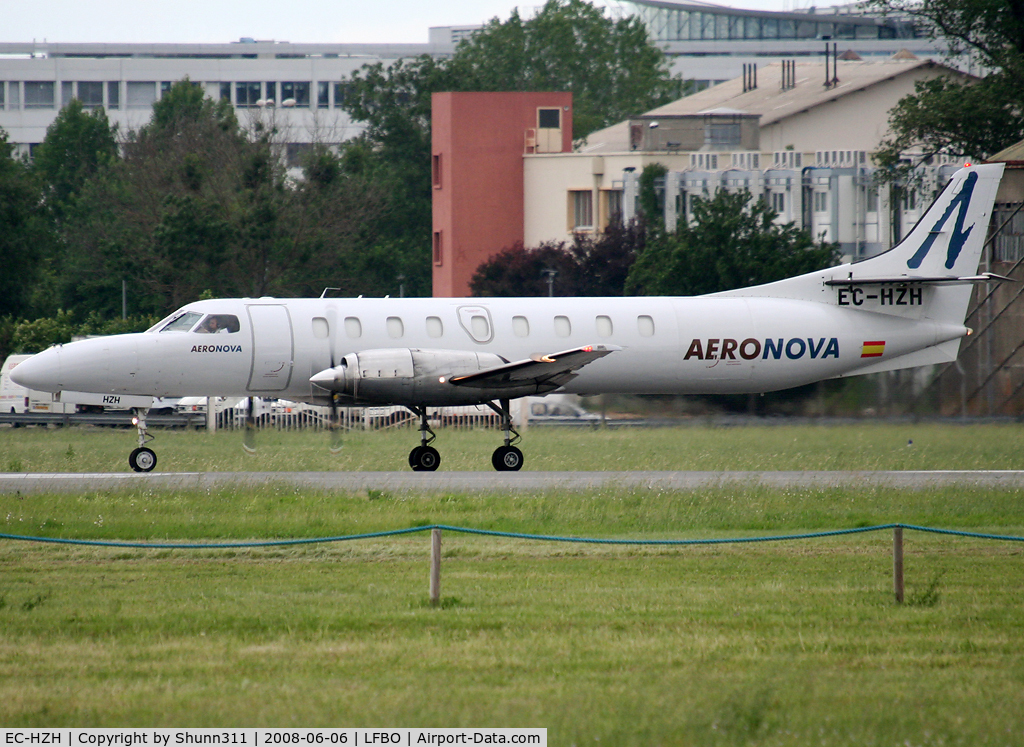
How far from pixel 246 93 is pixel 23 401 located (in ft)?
244

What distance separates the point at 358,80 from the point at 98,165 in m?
19.9

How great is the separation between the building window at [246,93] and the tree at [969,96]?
76124 mm

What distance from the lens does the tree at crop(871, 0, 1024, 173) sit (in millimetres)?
47000

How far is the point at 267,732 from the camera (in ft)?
26.6

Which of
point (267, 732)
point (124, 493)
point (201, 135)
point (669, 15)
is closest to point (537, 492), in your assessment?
point (124, 493)

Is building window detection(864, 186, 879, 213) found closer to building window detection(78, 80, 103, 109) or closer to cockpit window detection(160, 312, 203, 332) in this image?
cockpit window detection(160, 312, 203, 332)

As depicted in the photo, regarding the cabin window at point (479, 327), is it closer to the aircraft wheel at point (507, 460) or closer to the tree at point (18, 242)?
the aircraft wheel at point (507, 460)

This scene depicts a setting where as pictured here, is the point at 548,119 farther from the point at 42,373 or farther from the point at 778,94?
the point at 42,373

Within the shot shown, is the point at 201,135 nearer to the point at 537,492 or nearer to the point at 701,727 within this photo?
the point at 537,492

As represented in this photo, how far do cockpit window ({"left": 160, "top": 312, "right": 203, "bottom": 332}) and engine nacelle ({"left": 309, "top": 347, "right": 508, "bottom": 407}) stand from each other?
274 cm

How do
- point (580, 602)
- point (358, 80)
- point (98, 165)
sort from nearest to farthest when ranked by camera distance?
point (580, 602), point (98, 165), point (358, 80)

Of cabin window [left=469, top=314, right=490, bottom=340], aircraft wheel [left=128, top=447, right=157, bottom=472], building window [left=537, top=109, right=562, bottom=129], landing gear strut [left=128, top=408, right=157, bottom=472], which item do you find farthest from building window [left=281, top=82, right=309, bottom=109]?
aircraft wheel [left=128, top=447, right=157, bottom=472]

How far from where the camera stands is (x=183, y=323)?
2345 centimetres

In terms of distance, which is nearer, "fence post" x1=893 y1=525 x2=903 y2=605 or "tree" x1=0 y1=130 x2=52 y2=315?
"fence post" x1=893 y1=525 x2=903 y2=605
